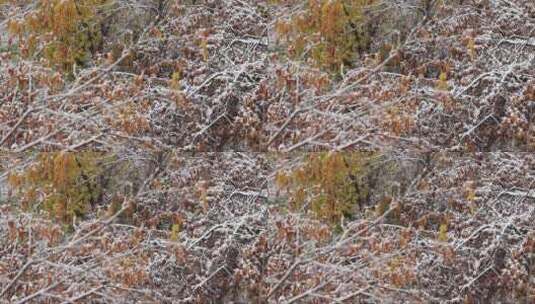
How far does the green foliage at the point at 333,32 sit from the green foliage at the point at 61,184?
1.00 m

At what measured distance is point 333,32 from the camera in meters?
3.28

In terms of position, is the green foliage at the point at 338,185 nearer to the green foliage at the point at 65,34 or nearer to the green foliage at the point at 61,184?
the green foliage at the point at 61,184

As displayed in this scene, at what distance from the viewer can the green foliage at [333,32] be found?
328cm

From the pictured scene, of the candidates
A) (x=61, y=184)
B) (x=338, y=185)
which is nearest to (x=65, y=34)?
(x=61, y=184)

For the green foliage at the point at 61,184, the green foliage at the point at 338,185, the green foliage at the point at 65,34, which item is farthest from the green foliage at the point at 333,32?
the green foliage at the point at 61,184

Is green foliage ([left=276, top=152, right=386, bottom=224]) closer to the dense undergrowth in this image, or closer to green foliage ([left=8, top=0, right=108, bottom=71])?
the dense undergrowth

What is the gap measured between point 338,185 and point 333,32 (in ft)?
2.12

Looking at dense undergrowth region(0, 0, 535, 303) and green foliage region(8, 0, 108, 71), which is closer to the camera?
dense undergrowth region(0, 0, 535, 303)

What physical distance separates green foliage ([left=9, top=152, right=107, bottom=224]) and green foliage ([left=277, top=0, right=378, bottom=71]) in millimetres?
997

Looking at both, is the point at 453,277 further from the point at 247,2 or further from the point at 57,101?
the point at 57,101

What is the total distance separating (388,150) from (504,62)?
2.00ft

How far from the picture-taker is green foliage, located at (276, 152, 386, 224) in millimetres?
3250

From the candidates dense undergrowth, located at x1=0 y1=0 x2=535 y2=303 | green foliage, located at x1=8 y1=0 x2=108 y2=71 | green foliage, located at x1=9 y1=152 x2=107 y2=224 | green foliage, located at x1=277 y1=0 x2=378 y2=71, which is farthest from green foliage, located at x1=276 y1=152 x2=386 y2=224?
green foliage, located at x1=8 y1=0 x2=108 y2=71

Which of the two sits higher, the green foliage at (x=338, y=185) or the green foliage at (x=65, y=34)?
the green foliage at (x=65, y=34)
